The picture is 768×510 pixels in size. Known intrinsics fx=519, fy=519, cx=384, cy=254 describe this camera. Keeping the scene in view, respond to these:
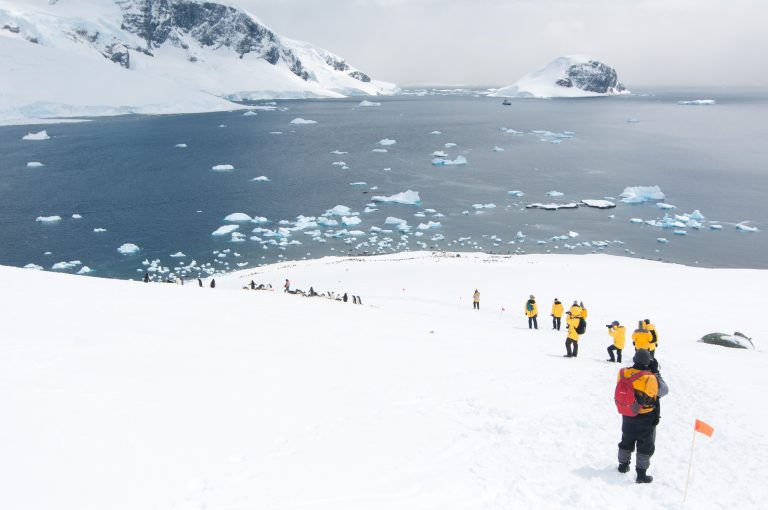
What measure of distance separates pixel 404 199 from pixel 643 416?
57.0 m

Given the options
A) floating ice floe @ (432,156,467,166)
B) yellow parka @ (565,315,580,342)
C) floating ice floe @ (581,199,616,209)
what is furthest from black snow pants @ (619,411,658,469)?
floating ice floe @ (432,156,467,166)

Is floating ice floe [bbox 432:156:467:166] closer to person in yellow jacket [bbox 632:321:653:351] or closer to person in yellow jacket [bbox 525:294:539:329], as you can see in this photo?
person in yellow jacket [bbox 525:294:539:329]

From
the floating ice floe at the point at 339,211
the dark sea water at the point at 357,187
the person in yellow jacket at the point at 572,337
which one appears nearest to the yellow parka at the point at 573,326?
the person in yellow jacket at the point at 572,337

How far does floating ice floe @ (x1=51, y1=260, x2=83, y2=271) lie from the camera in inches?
1648

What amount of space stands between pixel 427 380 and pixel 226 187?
6599 cm

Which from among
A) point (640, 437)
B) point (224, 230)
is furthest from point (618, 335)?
point (224, 230)

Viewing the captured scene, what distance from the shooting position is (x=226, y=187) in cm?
7238

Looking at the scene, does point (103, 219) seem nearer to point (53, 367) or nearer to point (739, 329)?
point (53, 367)

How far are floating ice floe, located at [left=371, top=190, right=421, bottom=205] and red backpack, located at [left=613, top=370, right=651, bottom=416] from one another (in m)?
56.6

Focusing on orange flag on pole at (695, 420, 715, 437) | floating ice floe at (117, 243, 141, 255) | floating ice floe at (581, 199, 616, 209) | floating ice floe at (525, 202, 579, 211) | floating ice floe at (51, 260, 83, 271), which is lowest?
floating ice floe at (51, 260, 83, 271)

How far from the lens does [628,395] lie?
754 cm

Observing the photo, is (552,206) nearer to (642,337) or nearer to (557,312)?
(557,312)

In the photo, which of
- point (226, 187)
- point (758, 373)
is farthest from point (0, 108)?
point (758, 373)

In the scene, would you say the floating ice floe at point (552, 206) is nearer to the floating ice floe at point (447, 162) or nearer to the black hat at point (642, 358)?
the floating ice floe at point (447, 162)
